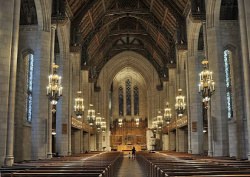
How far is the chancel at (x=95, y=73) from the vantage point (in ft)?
37.1

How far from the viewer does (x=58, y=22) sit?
1756cm

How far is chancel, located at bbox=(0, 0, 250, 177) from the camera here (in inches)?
446

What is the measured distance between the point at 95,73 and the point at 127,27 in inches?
263

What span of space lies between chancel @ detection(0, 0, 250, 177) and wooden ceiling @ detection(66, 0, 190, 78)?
117mm

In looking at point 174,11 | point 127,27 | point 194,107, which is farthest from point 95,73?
point 194,107

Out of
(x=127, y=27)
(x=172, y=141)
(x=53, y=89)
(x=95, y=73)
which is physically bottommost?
(x=172, y=141)

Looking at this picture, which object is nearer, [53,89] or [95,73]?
[53,89]

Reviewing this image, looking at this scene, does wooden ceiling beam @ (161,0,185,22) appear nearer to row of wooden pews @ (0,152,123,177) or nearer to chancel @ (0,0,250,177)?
chancel @ (0,0,250,177)

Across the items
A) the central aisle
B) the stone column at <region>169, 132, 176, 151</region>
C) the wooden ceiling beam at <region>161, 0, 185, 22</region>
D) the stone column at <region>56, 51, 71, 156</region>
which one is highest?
the wooden ceiling beam at <region>161, 0, 185, 22</region>

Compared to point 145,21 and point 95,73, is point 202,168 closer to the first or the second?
point 145,21

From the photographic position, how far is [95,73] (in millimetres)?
37406

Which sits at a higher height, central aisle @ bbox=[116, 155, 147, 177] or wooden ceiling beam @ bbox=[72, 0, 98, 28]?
wooden ceiling beam @ bbox=[72, 0, 98, 28]

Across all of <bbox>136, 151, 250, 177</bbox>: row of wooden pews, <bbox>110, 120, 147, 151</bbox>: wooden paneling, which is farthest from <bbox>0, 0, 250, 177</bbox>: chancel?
<bbox>110, 120, 147, 151</bbox>: wooden paneling

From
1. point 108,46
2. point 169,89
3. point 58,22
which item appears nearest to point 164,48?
point 169,89
